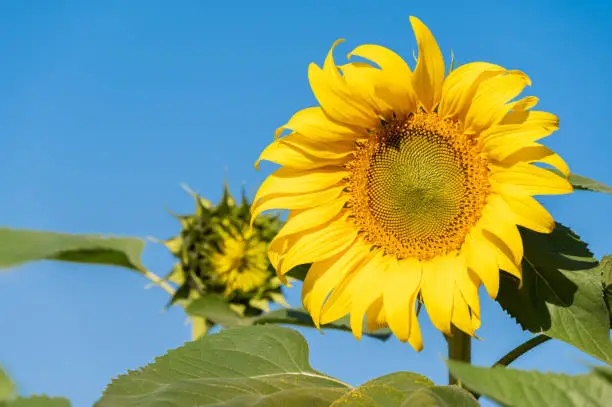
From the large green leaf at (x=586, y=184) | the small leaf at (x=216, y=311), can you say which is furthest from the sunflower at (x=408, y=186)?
the small leaf at (x=216, y=311)

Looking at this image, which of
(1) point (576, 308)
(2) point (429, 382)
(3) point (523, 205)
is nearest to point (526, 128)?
(3) point (523, 205)

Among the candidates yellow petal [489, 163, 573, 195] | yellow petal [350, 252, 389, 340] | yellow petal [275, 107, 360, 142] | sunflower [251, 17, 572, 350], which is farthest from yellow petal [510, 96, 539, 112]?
yellow petal [350, 252, 389, 340]

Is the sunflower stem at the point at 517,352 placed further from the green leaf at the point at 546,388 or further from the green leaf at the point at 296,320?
the green leaf at the point at 546,388

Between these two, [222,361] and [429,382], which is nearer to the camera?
[429,382]

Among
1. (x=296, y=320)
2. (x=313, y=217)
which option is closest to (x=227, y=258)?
(x=296, y=320)

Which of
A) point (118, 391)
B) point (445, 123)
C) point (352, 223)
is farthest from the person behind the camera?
point (352, 223)

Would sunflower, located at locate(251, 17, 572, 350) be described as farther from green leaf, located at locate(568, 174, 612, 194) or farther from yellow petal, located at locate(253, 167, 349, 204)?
green leaf, located at locate(568, 174, 612, 194)

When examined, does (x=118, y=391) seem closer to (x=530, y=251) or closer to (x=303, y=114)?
(x=303, y=114)
